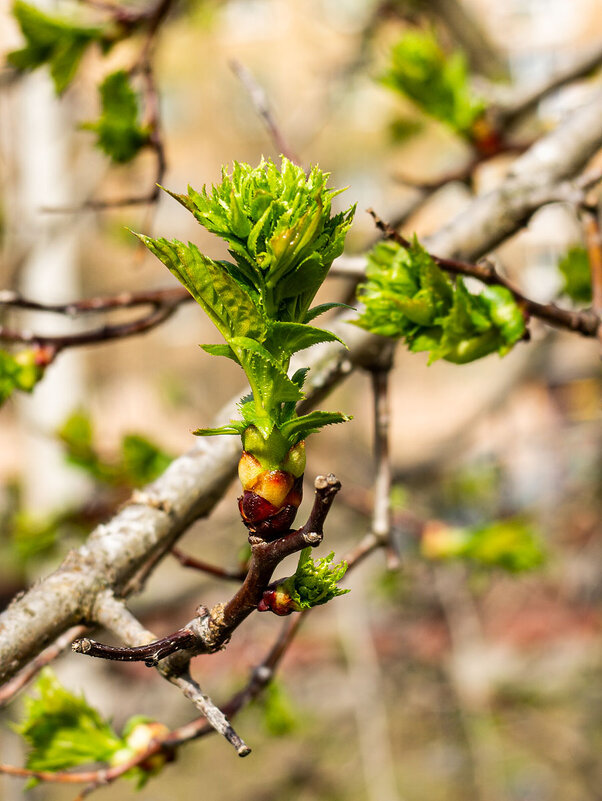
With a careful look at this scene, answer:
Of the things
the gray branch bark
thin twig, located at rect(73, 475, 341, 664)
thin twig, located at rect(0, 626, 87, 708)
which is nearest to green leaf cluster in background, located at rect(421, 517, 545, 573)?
the gray branch bark

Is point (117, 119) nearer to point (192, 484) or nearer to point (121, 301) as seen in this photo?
point (121, 301)

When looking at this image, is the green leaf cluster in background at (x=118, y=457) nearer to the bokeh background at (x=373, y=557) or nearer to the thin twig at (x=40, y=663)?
the bokeh background at (x=373, y=557)

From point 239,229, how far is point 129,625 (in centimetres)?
35

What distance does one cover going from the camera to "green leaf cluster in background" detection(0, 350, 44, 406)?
84cm

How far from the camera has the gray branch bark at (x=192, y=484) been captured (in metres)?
0.62

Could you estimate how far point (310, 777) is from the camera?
122 inches

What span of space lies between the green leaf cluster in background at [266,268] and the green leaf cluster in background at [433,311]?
0.21m

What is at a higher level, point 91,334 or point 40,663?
point 91,334

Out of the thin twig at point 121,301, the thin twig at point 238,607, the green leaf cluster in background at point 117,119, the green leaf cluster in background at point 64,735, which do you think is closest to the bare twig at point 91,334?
the thin twig at point 121,301

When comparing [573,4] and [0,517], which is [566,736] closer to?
[0,517]

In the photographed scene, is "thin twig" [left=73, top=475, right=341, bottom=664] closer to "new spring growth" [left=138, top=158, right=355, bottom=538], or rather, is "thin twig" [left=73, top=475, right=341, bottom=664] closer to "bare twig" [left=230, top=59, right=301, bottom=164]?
"new spring growth" [left=138, top=158, right=355, bottom=538]

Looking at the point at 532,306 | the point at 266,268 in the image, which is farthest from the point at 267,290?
the point at 532,306

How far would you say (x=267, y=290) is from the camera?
0.41 meters

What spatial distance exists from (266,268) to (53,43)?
889 mm
